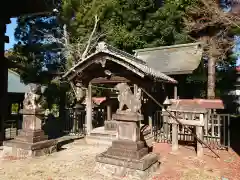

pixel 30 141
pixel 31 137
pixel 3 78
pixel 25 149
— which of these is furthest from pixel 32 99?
pixel 3 78

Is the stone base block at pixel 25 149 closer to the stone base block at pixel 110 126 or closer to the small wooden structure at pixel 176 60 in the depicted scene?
the stone base block at pixel 110 126

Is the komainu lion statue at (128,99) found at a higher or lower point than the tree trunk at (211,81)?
lower

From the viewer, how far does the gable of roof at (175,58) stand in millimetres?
12648

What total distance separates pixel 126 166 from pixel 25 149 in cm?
391

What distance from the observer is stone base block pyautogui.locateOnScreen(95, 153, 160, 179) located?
6094 millimetres

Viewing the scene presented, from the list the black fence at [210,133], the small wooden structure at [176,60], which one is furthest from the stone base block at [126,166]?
the small wooden structure at [176,60]

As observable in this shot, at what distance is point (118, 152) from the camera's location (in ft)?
21.7

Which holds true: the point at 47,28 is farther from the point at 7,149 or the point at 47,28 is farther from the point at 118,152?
the point at 118,152

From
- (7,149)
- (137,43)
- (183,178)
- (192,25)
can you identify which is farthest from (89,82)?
(137,43)

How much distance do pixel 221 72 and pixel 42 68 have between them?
16.4 meters

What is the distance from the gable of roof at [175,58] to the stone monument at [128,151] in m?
6.31

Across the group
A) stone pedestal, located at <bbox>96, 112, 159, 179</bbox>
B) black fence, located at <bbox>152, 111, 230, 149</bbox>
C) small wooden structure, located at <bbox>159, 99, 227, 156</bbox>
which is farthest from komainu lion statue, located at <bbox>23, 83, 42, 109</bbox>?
black fence, located at <bbox>152, 111, 230, 149</bbox>

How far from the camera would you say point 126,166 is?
20.4 ft

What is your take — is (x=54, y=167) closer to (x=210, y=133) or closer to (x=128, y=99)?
(x=128, y=99)
